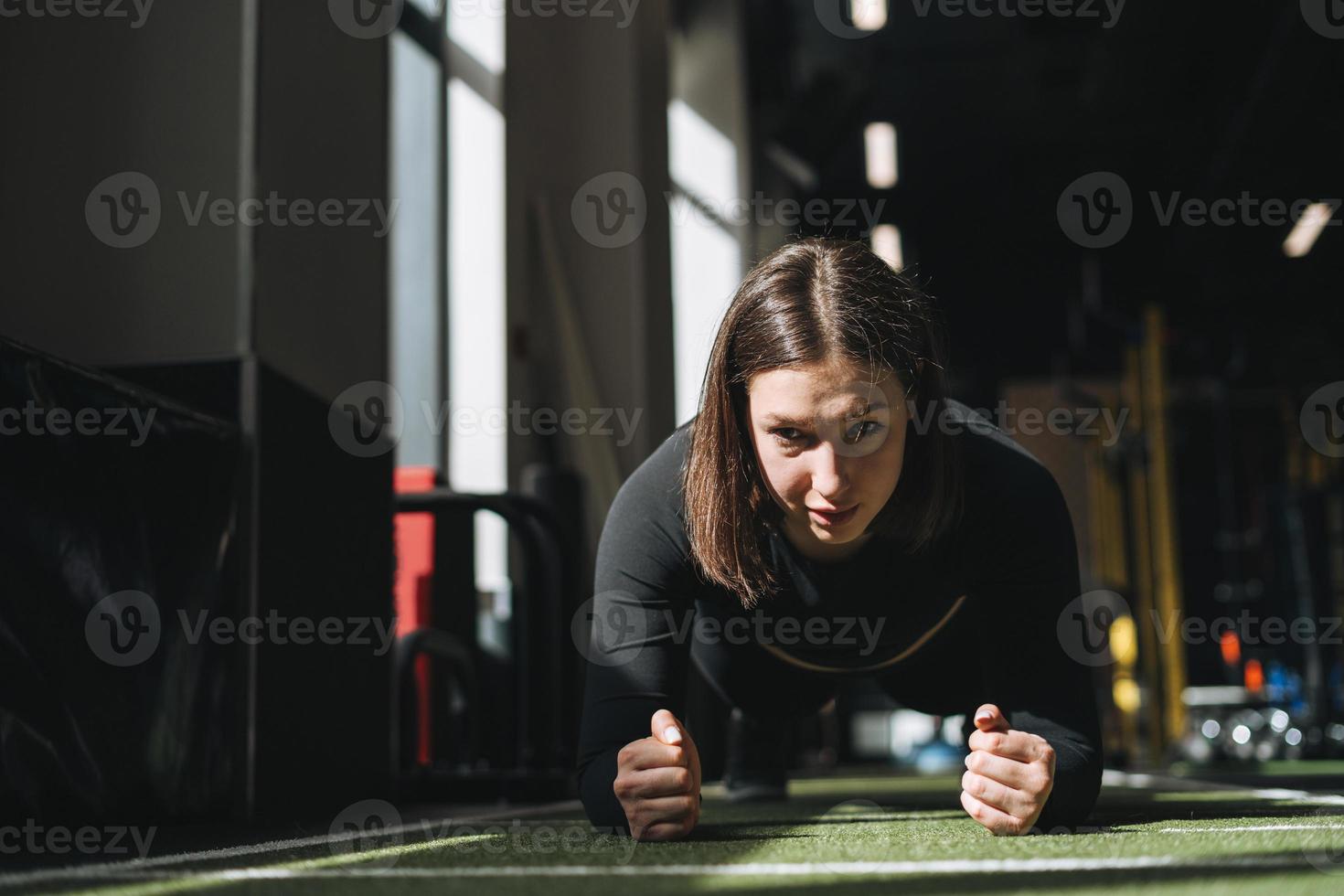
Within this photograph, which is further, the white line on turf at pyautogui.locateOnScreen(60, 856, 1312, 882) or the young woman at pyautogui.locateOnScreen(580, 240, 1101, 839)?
the young woman at pyautogui.locateOnScreen(580, 240, 1101, 839)

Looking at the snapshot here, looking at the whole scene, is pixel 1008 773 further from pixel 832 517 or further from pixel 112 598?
pixel 112 598

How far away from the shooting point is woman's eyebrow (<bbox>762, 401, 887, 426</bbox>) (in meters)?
1.23

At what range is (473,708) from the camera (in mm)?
2551

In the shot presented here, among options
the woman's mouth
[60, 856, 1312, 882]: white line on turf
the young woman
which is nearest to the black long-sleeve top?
the young woman

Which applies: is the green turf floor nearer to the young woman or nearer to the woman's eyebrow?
the young woman

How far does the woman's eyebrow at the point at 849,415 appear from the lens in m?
1.23

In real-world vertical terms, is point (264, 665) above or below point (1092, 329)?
below

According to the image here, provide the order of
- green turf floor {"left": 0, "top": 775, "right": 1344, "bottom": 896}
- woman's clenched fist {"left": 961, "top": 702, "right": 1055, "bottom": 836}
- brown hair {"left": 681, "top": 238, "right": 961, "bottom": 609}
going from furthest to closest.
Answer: brown hair {"left": 681, "top": 238, "right": 961, "bottom": 609} → woman's clenched fist {"left": 961, "top": 702, "right": 1055, "bottom": 836} → green turf floor {"left": 0, "top": 775, "right": 1344, "bottom": 896}

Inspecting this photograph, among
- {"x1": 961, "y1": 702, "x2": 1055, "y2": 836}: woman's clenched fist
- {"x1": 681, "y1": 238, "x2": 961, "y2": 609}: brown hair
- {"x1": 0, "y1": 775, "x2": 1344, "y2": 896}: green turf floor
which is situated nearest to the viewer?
{"x1": 0, "y1": 775, "x2": 1344, "y2": 896}: green turf floor

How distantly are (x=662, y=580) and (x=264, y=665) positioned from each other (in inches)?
25.0

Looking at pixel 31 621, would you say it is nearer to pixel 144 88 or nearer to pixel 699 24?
pixel 144 88

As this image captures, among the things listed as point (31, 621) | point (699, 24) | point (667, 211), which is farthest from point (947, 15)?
point (31, 621)

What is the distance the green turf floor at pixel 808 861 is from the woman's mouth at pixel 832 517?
0.29m

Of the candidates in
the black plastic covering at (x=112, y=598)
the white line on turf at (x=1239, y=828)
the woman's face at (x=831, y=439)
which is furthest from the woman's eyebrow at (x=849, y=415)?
the black plastic covering at (x=112, y=598)
